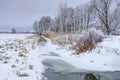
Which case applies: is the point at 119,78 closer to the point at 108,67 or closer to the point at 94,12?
the point at 108,67

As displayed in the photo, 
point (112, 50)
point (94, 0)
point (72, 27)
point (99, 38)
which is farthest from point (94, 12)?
point (112, 50)

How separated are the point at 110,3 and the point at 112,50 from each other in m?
32.5

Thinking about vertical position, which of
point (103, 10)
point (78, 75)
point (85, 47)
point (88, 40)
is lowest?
point (78, 75)

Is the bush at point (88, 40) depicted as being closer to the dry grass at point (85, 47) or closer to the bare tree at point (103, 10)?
the dry grass at point (85, 47)

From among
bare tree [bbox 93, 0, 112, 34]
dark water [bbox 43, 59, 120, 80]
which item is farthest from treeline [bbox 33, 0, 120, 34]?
dark water [bbox 43, 59, 120, 80]

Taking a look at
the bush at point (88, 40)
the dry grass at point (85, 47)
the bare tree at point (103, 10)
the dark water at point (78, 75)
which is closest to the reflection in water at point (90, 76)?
the dark water at point (78, 75)

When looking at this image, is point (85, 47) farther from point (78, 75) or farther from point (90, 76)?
point (90, 76)

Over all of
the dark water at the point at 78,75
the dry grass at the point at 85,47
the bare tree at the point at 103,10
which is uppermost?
the bare tree at the point at 103,10

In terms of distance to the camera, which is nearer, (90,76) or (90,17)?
(90,76)

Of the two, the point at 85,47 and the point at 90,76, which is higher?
the point at 85,47

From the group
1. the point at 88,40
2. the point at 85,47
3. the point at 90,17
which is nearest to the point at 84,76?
the point at 85,47

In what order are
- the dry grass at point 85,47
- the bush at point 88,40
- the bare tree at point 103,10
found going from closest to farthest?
the dry grass at point 85,47, the bush at point 88,40, the bare tree at point 103,10

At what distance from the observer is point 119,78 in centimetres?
904

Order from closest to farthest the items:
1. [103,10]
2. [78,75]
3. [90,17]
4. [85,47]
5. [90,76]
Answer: [90,76] < [78,75] < [85,47] < [103,10] < [90,17]
